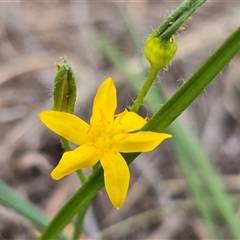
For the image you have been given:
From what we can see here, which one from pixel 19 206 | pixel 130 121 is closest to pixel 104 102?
pixel 130 121

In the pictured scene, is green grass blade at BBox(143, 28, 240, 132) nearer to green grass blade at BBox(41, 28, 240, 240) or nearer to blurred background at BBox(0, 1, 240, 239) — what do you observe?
green grass blade at BBox(41, 28, 240, 240)

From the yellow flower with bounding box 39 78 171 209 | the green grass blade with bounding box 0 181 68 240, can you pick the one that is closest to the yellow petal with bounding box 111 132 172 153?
the yellow flower with bounding box 39 78 171 209

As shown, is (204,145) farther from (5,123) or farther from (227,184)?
(5,123)

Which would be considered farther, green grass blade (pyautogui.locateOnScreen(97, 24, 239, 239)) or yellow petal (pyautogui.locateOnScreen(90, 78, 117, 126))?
green grass blade (pyautogui.locateOnScreen(97, 24, 239, 239))

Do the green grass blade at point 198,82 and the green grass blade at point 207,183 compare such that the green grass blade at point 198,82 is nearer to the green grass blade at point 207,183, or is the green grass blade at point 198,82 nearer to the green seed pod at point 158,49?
the green seed pod at point 158,49

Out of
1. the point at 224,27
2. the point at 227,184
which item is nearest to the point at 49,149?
the point at 227,184

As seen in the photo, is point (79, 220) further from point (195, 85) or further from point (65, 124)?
point (195, 85)

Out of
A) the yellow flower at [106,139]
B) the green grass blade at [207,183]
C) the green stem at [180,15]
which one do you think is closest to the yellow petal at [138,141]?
the yellow flower at [106,139]
